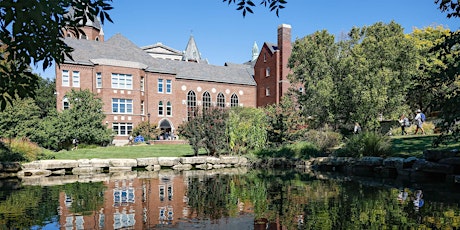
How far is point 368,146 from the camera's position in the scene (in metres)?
16.7

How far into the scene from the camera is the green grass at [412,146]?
1567 cm

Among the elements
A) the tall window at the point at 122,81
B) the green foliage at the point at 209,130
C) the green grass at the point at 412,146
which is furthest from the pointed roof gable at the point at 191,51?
the green grass at the point at 412,146

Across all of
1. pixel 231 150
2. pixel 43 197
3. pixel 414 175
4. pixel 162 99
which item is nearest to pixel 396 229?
pixel 414 175

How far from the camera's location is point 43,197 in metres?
10.2

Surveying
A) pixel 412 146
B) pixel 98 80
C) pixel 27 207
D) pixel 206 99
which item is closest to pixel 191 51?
pixel 206 99

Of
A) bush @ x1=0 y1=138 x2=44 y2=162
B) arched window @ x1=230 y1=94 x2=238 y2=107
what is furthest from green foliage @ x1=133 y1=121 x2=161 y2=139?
bush @ x1=0 y1=138 x2=44 y2=162

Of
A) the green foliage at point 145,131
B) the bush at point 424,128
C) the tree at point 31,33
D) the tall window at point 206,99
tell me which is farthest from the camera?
the tall window at point 206,99

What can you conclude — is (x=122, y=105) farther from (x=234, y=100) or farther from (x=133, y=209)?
(x=133, y=209)

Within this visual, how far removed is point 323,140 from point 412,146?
16.0 ft

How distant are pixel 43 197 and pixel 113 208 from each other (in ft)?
10.2

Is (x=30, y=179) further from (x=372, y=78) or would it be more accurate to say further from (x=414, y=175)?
(x=372, y=78)

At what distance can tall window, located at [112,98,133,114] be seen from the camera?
40622 mm

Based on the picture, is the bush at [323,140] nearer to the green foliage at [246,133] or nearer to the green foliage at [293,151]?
the green foliage at [293,151]

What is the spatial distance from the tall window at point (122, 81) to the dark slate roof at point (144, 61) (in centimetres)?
150
